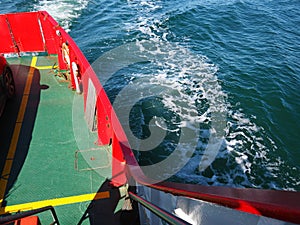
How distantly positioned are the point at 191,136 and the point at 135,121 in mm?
2443

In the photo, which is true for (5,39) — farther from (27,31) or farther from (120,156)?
(120,156)

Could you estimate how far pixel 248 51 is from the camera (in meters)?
15.0

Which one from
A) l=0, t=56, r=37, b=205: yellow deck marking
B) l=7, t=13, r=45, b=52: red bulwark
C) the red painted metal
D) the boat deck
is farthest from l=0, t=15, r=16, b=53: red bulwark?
the boat deck

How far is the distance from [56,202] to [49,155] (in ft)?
4.08

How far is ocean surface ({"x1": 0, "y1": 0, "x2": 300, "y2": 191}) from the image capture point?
9.23 m

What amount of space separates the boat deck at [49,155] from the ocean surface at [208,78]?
372cm

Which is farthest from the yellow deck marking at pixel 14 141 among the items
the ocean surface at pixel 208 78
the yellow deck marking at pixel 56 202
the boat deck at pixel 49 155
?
the ocean surface at pixel 208 78

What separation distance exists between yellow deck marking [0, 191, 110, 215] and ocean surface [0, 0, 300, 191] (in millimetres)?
4341

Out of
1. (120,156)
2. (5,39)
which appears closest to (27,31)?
(5,39)

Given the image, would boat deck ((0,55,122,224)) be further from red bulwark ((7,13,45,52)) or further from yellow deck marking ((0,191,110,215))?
red bulwark ((7,13,45,52))

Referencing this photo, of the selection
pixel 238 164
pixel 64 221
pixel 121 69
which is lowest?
pixel 238 164

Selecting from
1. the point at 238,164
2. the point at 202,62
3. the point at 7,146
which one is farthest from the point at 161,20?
the point at 7,146

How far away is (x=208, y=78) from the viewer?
13.1 meters

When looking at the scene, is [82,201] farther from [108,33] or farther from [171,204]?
[108,33]
